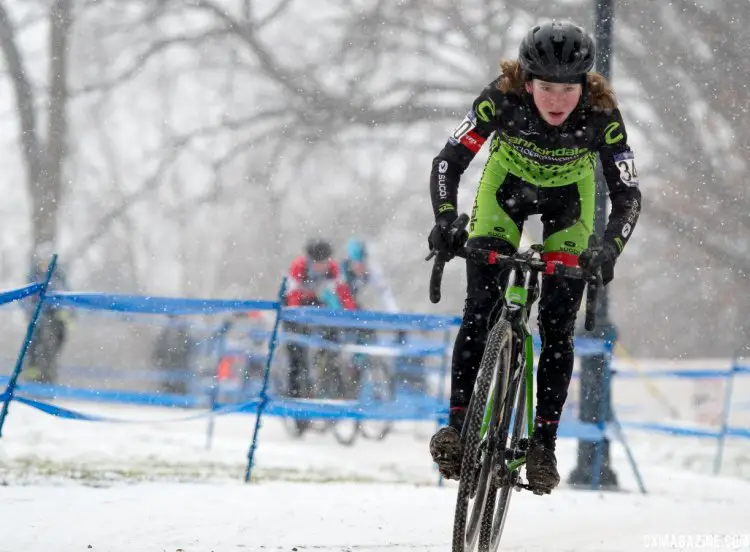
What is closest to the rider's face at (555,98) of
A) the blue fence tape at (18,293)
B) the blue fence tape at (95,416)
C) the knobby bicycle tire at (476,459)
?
the knobby bicycle tire at (476,459)

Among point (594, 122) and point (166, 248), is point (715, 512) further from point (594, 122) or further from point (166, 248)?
point (166, 248)

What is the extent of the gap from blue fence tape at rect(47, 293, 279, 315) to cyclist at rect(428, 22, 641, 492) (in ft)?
11.1

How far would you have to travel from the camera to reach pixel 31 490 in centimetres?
604

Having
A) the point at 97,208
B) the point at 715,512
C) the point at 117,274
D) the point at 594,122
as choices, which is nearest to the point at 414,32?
the point at 715,512

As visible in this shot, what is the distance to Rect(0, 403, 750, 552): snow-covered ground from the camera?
506cm

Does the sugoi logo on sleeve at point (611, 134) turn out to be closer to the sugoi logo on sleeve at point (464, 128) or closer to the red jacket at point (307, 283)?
the sugoi logo on sleeve at point (464, 128)

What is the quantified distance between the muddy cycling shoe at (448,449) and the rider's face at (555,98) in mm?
1414

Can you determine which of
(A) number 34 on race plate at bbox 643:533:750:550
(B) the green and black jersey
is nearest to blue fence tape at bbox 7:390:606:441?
(A) number 34 on race plate at bbox 643:533:750:550

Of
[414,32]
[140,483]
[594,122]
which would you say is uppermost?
[414,32]

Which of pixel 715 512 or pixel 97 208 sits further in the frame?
pixel 97 208

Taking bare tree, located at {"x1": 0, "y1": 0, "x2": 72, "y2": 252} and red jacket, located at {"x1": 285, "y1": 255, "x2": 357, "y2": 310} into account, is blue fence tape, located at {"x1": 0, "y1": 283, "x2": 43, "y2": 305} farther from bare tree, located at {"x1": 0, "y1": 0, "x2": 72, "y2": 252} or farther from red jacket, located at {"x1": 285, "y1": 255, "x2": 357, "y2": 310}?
bare tree, located at {"x1": 0, "y1": 0, "x2": 72, "y2": 252}

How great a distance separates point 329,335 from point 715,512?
609 centimetres

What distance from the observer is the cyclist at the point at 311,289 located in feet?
39.1

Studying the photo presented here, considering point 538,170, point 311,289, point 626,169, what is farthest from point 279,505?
point 311,289
